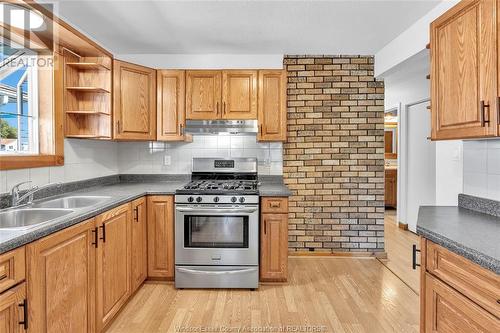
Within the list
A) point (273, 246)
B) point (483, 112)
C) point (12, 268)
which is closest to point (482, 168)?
point (483, 112)

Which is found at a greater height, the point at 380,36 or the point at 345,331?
the point at 380,36

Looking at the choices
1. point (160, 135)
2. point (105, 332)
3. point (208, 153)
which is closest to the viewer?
point (105, 332)

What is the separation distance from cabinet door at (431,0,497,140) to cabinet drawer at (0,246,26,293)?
2.24m

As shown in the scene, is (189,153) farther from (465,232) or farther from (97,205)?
(465,232)

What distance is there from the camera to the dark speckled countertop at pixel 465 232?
1.22 meters

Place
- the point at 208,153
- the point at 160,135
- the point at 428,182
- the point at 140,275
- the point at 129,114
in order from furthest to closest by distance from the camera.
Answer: the point at 428,182 < the point at 208,153 < the point at 160,135 < the point at 129,114 < the point at 140,275

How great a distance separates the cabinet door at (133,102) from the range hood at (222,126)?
1.43 ft

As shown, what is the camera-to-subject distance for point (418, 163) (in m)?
4.88

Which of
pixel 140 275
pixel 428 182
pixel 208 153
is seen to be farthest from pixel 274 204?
pixel 428 182

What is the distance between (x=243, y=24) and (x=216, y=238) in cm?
195

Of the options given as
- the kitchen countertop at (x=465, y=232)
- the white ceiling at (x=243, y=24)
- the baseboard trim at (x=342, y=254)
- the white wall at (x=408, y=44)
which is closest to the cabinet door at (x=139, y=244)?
the white ceiling at (x=243, y=24)

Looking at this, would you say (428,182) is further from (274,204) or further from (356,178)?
(274,204)

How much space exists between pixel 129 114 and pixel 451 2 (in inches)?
112

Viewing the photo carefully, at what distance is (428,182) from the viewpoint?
468 centimetres
